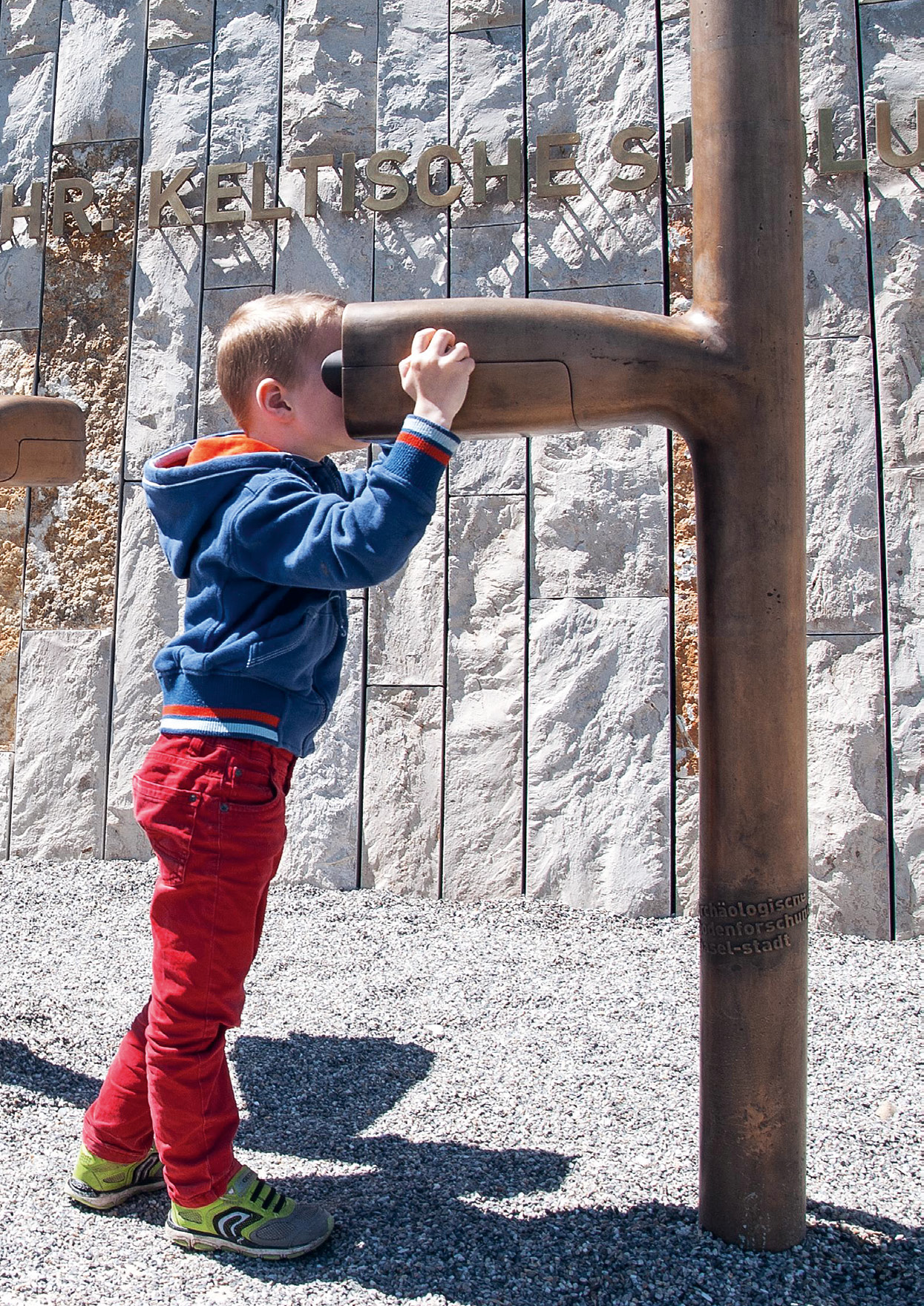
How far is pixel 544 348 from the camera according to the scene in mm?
1455

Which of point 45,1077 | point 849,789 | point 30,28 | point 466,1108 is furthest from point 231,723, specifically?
point 30,28

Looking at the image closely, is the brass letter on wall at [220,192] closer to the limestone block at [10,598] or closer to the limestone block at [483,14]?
the limestone block at [483,14]

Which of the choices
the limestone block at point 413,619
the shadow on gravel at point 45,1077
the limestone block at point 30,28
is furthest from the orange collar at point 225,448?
the limestone block at point 30,28

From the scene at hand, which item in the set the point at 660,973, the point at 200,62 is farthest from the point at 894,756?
the point at 200,62

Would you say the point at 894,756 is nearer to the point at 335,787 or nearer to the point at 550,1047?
the point at 550,1047

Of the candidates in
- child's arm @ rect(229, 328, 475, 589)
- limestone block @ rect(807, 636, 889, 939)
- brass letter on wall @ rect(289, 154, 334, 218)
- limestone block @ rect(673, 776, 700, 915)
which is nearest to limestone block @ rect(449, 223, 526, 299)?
brass letter on wall @ rect(289, 154, 334, 218)

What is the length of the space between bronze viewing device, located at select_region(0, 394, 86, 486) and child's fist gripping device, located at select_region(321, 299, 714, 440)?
1.18 meters

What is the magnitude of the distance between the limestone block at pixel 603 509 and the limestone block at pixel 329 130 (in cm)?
77

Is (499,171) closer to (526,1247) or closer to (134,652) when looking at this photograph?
(134,652)

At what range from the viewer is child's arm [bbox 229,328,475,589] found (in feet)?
4.73

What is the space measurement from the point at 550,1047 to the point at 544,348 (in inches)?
60.2

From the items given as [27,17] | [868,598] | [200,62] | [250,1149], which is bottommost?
[250,1149]

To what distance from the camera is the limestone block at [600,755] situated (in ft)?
11.0

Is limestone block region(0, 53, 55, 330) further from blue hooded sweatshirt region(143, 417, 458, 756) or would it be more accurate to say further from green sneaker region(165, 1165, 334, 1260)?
green sneaker region(165, 1165, 334, 1260)
